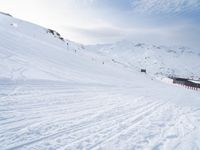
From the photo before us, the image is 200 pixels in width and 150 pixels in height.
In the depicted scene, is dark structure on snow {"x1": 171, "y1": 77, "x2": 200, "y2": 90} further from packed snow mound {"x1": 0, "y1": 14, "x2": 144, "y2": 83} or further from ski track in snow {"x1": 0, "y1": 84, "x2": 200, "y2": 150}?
ski track in snow {"x1": 0, "y1": 84, "x2": 200, "y2": 150}

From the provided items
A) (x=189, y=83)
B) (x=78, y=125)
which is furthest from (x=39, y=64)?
(x=189, y=83)

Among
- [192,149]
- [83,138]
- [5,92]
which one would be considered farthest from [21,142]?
[5,92]

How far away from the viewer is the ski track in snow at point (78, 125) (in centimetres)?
648

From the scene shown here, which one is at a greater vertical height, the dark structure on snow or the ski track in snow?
the dark structure on snow

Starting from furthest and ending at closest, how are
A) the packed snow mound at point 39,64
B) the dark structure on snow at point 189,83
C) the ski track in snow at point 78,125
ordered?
the dark structure on snow at point 189,83, the packed snow mound at point 39,64, the ski track in snow at point 78,125

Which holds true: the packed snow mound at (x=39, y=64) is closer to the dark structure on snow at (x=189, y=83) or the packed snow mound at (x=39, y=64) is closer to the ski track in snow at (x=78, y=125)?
the ski track in snow at (x=78, y=125)

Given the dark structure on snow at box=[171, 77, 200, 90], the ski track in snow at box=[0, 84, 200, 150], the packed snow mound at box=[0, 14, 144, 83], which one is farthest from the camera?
the dark structure on snow at box=[171, 77, 200, 90]

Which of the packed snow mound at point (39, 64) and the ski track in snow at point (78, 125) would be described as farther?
the packed snow mound at point (39, 64)

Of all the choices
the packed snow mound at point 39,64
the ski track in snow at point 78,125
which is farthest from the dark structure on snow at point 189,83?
the ski track in snow at point 78,125

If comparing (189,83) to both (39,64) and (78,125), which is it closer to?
(39,64)

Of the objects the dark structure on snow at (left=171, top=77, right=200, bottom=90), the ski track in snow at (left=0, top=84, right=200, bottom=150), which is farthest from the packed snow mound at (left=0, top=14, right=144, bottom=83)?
the dark structure on snow at (left=171, top=77, right=200, bottom=90)

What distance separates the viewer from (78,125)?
26.8 ft

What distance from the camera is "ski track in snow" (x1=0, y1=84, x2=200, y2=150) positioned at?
648 cm

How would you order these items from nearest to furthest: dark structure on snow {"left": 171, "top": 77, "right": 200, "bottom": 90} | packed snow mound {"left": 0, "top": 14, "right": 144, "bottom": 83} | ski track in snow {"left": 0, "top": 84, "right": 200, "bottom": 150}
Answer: ski track in snow {"left": 0, "top": 84, "right": 200, "bottom": 150} < packed snow mound {"left": 0, "top": 14, "right": 144, "bottom": 83} < dark structure on snow {"left": 171, "top": 77, "right": 200, "bottom": 90}
